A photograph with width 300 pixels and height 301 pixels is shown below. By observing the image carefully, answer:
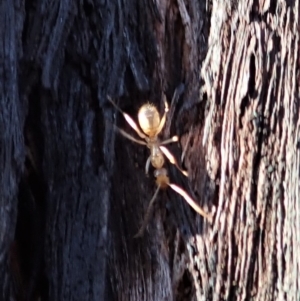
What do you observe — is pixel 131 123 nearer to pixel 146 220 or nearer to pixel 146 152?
pixel 146 152

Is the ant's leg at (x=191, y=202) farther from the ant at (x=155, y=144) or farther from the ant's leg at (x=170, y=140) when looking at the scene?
the ant's leg at (x=170, y=140)

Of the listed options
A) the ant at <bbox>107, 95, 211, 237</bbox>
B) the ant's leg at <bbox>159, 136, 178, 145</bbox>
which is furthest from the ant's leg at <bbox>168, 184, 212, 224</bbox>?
the ant's leg at <bbox>159, 136, 178, 145</bbox>

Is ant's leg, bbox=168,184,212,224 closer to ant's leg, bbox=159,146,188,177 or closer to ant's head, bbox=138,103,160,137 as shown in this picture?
ant's leg, bbox=159,146,188,177

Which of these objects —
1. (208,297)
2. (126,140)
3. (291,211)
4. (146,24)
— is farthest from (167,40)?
(208,297)

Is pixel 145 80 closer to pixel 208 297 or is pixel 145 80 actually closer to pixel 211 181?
pixel 211 181

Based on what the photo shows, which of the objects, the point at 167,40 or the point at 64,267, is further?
the point at 167,40
